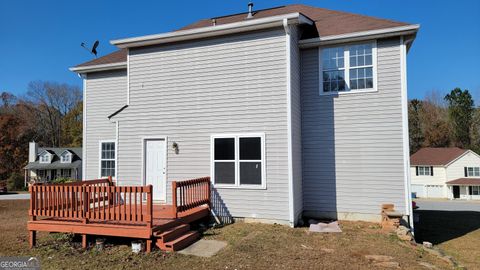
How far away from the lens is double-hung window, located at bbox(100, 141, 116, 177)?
38.5 feet

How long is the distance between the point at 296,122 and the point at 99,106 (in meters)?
8.04

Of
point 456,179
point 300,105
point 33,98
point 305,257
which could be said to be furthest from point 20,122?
point 456,179

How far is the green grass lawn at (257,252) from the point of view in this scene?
17.8 feet

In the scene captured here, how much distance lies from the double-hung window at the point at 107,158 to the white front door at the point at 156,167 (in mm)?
3028

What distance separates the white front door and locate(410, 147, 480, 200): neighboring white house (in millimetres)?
41400

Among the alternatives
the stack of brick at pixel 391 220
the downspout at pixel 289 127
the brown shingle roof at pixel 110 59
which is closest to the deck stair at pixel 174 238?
the downspout at pixel 289 127

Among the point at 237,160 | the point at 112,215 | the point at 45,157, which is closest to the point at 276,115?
the point at 237,160

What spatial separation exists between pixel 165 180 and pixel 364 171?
575cm

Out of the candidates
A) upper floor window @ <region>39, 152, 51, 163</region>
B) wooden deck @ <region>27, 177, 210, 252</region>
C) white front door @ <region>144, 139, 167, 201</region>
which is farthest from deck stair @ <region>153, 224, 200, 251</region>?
upper floor window @ <region>39, 152, 51, 163</region>

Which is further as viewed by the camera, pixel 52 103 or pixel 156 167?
pixel 52 103

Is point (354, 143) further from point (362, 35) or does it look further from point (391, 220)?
point (362, 35)

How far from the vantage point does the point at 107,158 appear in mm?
11914

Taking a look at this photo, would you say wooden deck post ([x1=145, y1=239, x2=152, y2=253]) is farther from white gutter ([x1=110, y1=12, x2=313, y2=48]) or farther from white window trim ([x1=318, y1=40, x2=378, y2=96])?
white window trim ([x1=318, y1=40, x2=378, y2=96])

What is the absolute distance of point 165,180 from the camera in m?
9.22
